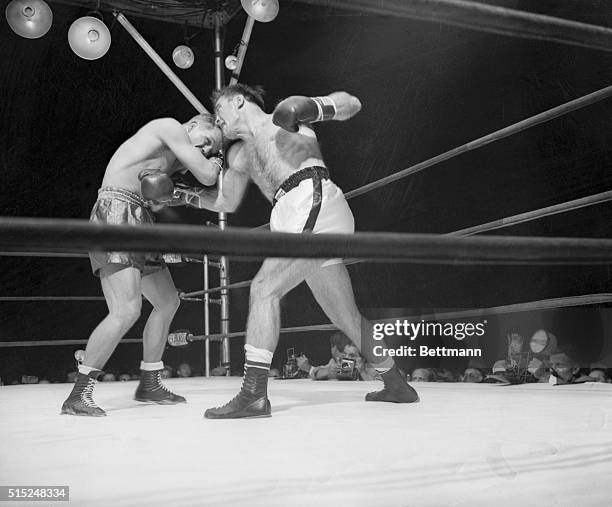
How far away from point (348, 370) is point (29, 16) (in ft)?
5.27

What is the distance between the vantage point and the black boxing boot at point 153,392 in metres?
1.44

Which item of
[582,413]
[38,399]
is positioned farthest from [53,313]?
[582,413]

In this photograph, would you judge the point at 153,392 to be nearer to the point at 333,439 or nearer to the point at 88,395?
the point at 88,395

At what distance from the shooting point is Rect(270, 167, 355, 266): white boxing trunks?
1.19 meters

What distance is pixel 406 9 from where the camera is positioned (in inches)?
17.8

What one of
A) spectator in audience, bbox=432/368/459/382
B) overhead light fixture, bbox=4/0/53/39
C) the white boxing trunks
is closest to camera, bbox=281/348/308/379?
spectator in audience, bbox=432/368/459/382

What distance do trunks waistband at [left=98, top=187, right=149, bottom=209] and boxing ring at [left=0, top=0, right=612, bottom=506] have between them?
1.39 feet

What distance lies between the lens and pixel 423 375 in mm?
2260

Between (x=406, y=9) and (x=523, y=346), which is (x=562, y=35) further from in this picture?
(x=523, y=346)

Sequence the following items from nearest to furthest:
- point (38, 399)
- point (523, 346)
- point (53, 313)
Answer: point (38, 399) < point (523, 346) < point (53, 313)

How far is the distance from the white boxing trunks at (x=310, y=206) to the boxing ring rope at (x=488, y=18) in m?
0.71

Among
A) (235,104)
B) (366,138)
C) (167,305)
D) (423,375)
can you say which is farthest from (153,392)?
(366,138)

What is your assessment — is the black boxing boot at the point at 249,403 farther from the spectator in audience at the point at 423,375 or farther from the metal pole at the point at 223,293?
the metal pole at the point at 223,293

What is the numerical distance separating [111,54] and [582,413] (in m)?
3.14
